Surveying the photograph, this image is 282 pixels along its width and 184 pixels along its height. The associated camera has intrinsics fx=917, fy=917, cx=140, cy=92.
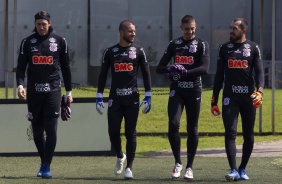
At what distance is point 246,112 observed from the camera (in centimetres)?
1151

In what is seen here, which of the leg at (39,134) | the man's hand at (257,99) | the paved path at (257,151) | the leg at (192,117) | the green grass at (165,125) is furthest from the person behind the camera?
the green grass at (165,125)

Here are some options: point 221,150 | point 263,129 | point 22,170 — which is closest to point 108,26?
point 263,129

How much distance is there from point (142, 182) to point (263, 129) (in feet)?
34.8

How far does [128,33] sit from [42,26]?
110 cm

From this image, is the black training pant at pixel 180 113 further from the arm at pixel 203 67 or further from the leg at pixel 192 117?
the arm at pixel 203 67

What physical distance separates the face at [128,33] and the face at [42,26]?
3.18ft

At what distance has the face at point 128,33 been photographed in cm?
1156

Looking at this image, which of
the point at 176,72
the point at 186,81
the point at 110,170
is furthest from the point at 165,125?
the point at 176,72

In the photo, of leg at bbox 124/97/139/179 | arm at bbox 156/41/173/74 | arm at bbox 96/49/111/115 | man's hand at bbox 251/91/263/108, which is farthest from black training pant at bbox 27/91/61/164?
man's hand at bbox 251/91/263/108

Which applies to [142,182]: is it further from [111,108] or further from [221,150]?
[221,150]

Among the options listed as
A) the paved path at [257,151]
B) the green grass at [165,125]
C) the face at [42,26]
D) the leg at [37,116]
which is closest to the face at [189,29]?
the face at [42,26]

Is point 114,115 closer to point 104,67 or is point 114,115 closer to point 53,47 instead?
point 104,67

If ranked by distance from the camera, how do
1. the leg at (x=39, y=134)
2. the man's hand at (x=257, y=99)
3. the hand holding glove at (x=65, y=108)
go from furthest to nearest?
the hand holding glove at (x=65, y=108) → the leg at (x=39, y=134) → the man's hand at (x=257, y=99)

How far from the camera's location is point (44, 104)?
11.7 metres
